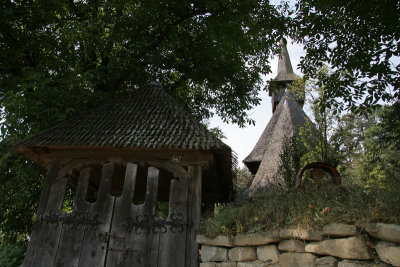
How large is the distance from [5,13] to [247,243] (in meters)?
8.05

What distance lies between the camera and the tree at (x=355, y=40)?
613 centimetres

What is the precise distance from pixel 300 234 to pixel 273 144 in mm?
12329

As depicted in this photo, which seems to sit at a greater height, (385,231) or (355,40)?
(355,40)

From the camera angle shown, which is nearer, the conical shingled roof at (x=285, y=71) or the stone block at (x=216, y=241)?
the stone block at (x=216, y=241)

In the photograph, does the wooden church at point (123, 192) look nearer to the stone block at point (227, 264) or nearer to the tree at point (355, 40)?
the stone block at point (227, 264)

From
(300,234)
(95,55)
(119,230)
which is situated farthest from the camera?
(95,55)

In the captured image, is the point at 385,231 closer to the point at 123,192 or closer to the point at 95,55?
the point at 123,192

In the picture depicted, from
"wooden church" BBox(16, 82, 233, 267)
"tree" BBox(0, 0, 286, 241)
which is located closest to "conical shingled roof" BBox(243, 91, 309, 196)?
"tree" BBox(0, 0, 286, 241)

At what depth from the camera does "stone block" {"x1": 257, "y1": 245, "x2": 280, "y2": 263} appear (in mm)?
4340

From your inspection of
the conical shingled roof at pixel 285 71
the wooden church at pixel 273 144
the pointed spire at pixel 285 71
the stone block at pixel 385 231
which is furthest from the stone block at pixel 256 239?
the pointed spire at pixel 285 71

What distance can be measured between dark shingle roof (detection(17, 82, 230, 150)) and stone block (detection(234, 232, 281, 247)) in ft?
5.76

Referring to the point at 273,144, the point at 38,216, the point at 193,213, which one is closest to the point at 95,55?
the point at 38,216

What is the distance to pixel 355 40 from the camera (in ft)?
22.2

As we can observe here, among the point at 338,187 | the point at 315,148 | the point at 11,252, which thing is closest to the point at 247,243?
the point at 338,187
